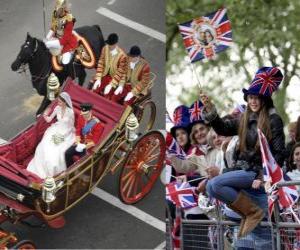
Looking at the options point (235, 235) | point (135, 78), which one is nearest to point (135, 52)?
point (135, 78)

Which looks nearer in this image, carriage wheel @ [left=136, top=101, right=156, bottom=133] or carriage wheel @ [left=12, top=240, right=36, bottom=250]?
carriage wheel @ [left=12, top=240, right=36, bottom=250]

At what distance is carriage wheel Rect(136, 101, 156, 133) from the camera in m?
8.45

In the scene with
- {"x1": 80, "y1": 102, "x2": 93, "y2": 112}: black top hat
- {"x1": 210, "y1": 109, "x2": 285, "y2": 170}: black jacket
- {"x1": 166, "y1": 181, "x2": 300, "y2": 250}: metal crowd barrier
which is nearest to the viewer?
{"x1": 166, "y1": 181, "x2": 300, "y2": 250}: metal crowd barrier

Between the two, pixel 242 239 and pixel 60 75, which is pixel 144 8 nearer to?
pixel 60 75

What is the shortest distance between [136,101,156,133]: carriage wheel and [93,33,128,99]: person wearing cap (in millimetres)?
204

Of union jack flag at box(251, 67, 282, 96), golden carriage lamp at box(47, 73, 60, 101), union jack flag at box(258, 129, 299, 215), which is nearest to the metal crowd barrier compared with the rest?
union jack flag at box(258, 129, 299, 215)

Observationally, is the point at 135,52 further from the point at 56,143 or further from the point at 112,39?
the point at 56,143

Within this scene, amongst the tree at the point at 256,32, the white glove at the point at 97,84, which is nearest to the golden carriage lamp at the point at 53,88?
the white glove at the point at 97,84

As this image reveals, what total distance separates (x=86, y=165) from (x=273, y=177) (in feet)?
4.54

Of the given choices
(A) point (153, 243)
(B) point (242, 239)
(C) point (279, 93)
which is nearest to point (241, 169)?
(B) point (242, 239)

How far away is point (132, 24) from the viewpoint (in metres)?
8.68

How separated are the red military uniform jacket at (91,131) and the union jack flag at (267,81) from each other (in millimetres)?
1157

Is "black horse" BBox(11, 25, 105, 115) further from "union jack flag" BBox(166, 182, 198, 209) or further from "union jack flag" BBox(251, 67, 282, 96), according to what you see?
"union jack flag" BBox(251, 67, 282, 96)

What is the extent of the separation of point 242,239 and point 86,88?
1.61 m
